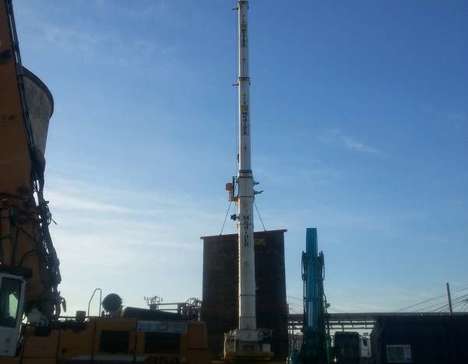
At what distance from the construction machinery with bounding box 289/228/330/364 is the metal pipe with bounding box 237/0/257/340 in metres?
2.60

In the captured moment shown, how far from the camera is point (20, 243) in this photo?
459 inches

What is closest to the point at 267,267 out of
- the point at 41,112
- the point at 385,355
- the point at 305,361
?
the point at 385,355

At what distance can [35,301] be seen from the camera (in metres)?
12.8

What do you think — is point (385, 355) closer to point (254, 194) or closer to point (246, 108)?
point (254, 194)

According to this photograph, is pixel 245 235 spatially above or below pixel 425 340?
above

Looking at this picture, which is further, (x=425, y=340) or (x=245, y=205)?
(x=425, y=340)

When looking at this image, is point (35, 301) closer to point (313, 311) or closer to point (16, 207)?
point (16, 207)

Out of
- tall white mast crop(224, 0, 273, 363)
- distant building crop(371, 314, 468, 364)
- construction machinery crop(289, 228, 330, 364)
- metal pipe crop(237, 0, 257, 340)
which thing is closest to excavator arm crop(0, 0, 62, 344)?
tall white mast crop(224, 0, 273, 363)

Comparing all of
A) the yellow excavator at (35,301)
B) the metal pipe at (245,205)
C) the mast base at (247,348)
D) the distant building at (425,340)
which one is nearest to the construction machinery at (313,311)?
the mast base at (247,348)

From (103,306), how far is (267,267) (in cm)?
1865

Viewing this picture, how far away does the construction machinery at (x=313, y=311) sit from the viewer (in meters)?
22.8

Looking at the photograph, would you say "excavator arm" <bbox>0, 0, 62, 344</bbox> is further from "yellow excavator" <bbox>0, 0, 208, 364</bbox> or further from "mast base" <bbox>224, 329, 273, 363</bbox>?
"mast base" <bbox>224, 329, 273, 363</bbox>

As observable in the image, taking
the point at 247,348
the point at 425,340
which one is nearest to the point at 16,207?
the point at 247,348

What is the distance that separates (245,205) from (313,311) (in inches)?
220
